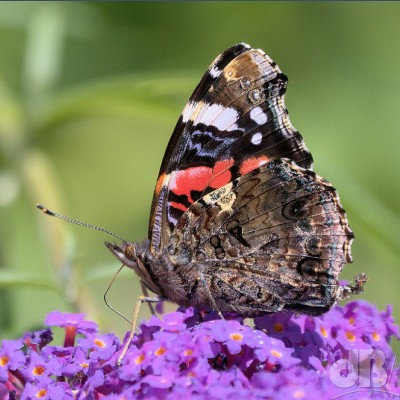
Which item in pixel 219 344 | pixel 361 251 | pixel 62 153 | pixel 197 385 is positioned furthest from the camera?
pixel 62 153

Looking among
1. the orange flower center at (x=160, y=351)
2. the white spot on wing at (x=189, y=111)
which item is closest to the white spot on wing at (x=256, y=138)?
the white spot on wing at (x=189, y=111)

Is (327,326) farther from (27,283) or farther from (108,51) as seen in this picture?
(108,51)

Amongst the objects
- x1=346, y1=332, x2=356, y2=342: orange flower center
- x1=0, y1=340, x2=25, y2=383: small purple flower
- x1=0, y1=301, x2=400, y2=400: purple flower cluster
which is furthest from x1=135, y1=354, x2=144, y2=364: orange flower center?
x1=346, y1=332, x2=356, y2=342: orange flower center

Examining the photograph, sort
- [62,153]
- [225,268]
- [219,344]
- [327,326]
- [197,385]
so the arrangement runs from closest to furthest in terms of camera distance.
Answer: [197,385] < [219,344] < [327,326] < [225,268] < [62,153]

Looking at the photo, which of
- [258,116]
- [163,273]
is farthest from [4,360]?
[258,116]

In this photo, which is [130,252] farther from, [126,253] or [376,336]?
[376,336]

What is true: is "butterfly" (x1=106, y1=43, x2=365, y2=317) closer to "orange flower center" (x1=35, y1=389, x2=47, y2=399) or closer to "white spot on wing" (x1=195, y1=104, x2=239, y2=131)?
"white spot on wing" (x1=195, y1=104, x2=239, y2=131)

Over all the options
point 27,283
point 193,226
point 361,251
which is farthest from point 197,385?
point 361,251
